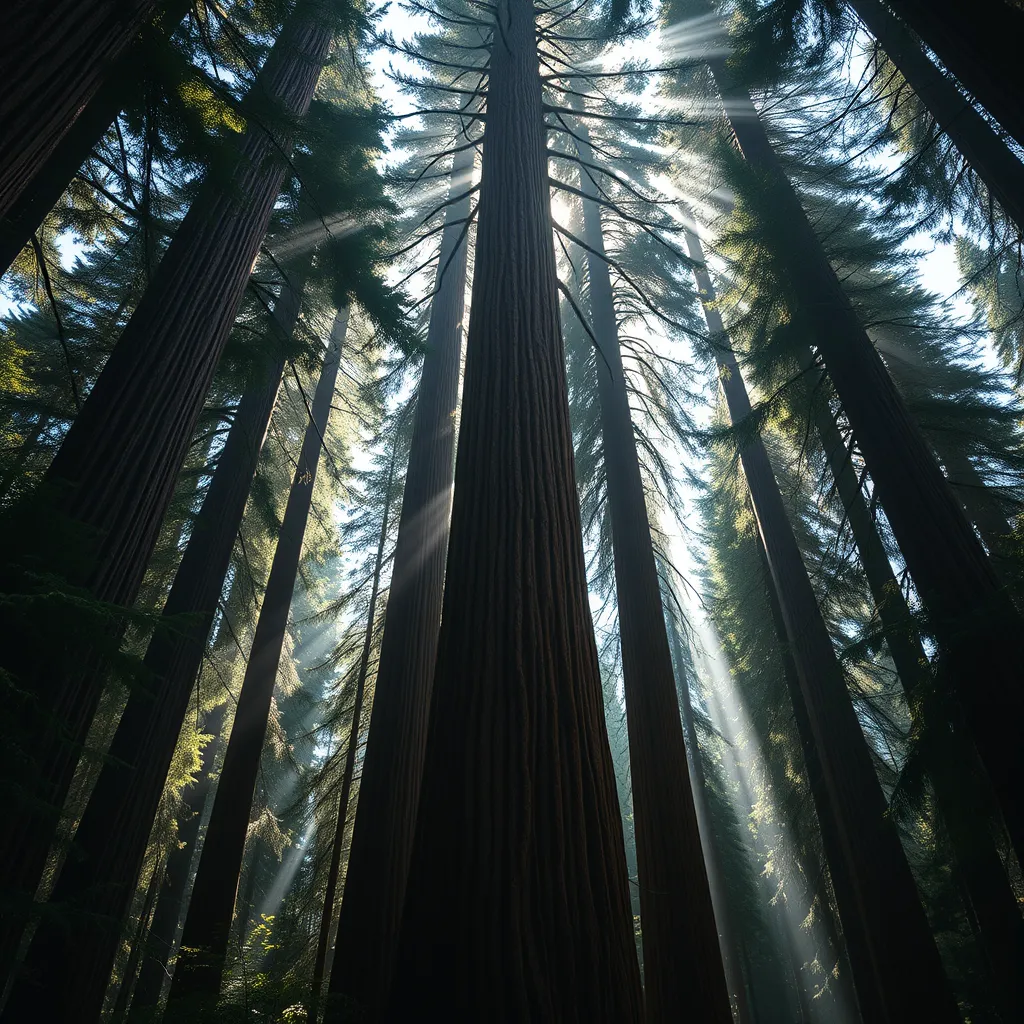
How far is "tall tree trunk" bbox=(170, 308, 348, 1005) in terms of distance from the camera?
5.29m

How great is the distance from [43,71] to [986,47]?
5427 mm

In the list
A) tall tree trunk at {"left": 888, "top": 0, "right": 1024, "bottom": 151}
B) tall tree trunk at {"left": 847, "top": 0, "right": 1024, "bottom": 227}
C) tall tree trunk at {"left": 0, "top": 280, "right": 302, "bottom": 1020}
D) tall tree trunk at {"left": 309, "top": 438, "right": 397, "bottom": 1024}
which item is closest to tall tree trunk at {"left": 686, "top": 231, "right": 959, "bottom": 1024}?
tall tree trunk at {"left": 888, "top": 0, "right": 1024, "bottom": 151}

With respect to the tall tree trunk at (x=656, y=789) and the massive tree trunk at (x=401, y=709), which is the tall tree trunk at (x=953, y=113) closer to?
the tall tree trunk at (x=656, y=789)

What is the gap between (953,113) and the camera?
6.29 meters

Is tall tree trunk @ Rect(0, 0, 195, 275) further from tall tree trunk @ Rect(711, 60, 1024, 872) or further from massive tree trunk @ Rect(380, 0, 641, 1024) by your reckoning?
tall tree trunk @ Rect(711, 60, 1024, 872)

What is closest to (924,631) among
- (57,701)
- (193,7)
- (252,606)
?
(57,701)

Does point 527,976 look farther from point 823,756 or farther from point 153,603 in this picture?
point 153,603

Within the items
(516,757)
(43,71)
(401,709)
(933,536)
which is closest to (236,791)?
(401,709)

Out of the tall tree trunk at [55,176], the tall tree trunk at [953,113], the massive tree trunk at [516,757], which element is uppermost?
the tall tree trunk at [953,113]

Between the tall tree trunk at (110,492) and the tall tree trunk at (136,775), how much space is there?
31 cm

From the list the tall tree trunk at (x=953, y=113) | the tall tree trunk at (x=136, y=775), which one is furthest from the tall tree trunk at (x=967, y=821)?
the tall tree trunk at (x=136, y=775)

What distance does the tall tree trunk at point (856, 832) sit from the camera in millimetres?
4824

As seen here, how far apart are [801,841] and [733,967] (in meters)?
10.5

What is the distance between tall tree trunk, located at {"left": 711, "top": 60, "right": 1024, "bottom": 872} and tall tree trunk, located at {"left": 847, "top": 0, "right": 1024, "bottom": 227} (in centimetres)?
162
